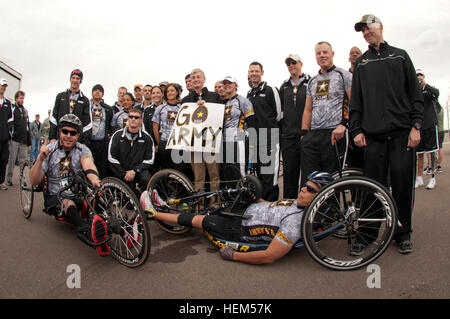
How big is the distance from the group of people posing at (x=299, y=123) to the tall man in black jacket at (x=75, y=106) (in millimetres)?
18

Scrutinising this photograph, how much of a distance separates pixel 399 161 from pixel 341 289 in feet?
4.76

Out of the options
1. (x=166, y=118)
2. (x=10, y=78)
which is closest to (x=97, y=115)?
(x=166, y=118)

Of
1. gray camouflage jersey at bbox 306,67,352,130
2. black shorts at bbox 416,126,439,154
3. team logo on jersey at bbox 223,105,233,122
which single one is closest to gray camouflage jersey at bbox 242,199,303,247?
gray camouflage jersey at bbox 306,67,352,130

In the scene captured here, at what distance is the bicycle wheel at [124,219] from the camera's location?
2627mm

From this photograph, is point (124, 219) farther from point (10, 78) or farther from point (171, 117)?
point (10, 78)

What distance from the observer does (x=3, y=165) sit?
686 cm

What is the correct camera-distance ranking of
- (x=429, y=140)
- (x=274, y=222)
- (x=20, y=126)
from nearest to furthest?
(x=274, y=222), (x=429, y=140), (x=20, y=126)

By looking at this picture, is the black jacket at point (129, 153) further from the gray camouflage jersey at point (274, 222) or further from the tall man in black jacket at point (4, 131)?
the tall man in black jacket at point (4, 131)

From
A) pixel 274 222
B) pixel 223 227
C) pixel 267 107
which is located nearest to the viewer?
pixel 274 222

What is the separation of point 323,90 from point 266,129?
1336mm

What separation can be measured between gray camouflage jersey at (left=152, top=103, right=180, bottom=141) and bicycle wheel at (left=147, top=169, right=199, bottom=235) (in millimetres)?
1461

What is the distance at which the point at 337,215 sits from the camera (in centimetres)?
282

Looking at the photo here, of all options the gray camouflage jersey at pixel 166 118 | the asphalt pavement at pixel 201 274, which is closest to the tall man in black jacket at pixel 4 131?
the gray camouflage jersey at pixel 166 118

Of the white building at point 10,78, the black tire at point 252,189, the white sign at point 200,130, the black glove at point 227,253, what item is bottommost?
the black glove at point 227,253
